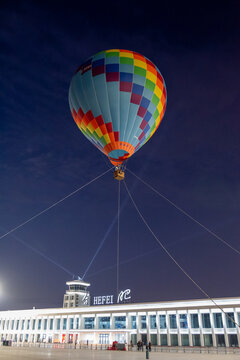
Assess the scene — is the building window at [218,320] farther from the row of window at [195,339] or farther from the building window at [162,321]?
the building window at [162,321]

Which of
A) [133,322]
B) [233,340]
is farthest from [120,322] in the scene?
[233,340]

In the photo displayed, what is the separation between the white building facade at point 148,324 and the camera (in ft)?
155

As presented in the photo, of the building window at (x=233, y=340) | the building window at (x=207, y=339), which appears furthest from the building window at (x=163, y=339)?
the building window at (x=233, y=340)

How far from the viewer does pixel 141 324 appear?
54.7 m

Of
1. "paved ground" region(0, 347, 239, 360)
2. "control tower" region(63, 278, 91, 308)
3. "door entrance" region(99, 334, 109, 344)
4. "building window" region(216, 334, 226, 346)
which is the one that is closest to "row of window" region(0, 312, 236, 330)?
"building window" region(216, 334, 226, 346)

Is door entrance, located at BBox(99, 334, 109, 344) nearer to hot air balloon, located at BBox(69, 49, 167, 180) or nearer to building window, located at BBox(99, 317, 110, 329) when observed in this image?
building window, located at BBox(99, 317, 110, 329)

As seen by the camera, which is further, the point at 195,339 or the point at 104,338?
the point at 104,338

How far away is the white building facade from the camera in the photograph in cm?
4734

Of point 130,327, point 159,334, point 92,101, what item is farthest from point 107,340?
point 92,101

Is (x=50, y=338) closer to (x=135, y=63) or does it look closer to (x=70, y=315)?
(x=70, y=315)

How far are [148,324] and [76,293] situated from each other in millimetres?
65797

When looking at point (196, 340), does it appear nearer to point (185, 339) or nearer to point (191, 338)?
point (191, 338)

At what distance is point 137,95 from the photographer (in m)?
25.2

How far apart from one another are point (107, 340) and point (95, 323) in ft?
18.8
